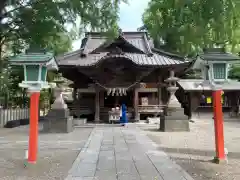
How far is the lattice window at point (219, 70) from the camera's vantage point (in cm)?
775

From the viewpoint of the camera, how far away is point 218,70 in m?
7.77

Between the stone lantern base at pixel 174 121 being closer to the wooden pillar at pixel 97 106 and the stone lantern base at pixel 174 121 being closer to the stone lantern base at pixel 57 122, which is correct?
the stone lantern base at pixel 57 122

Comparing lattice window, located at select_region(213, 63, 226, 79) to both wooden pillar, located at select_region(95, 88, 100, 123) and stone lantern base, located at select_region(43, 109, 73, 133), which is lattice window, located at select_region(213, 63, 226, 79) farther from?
wooden pillar, located at select_region(95, 88, 100, 123)

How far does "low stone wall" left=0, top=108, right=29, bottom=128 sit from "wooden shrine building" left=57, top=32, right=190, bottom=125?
473 cm

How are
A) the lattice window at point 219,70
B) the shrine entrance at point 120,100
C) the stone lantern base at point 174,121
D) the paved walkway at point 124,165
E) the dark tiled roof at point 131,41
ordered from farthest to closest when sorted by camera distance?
the dark tiled roof at point 131,41, the shrine entrance at point 120,100, the stone lantern base at point 174,121, the lattice window at point 219,70, the paved walkway at point 124,165

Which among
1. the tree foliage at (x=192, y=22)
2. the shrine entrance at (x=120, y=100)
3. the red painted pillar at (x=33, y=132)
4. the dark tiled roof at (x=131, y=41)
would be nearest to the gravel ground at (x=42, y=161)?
the red painted pillar at (x=33, y=132)

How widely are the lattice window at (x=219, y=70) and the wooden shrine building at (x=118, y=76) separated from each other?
11936mm

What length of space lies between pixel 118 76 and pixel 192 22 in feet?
54.5

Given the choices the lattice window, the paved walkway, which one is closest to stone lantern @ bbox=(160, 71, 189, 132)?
the paved walkway

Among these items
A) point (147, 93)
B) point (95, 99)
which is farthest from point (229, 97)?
point (95, 99)

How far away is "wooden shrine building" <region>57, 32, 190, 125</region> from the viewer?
20.0 m

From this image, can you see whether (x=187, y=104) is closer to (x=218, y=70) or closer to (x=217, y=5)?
(x=218, y=70)

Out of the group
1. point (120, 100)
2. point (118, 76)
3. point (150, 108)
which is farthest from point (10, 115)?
point (150, 108)

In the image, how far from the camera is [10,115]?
70.2 feet
